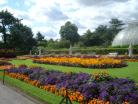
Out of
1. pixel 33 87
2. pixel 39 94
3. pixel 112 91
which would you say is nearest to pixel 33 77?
pixel 33 87

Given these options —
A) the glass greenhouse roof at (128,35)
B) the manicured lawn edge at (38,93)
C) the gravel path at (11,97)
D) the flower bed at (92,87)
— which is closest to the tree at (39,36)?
the glass greenhouse roof at (128,35)

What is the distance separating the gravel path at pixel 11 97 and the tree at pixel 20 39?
144ft

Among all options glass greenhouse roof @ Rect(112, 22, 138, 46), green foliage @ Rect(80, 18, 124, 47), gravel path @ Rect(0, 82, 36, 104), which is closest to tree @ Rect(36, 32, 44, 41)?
green foliage @ Rect(80, 18, 124, 47)

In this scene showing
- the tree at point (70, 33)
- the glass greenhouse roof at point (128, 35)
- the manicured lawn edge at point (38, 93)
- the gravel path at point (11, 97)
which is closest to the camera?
the manicured lawn edge at point (38, 93)

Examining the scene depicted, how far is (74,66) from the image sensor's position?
24.7 metres

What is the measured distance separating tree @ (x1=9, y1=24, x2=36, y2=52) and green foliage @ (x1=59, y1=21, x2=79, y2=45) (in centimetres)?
3037

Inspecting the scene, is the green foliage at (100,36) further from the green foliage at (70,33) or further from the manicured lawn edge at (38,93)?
the manicured lawn edge at (38,93)

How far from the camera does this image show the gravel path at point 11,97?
1265 cm

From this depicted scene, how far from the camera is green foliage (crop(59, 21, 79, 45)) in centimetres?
9756

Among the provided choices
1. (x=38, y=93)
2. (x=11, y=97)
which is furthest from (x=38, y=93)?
(x=11, y=97)

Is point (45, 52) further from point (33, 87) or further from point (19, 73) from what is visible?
point (33, 87)

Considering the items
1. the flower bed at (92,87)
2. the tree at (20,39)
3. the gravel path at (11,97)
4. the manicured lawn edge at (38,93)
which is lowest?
→ the gravel path at (11,97)

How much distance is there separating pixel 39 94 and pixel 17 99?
81 centimetres

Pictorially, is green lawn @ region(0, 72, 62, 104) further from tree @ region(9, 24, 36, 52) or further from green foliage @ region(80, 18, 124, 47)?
green foliage @ region(80, 18, 124, 47)
